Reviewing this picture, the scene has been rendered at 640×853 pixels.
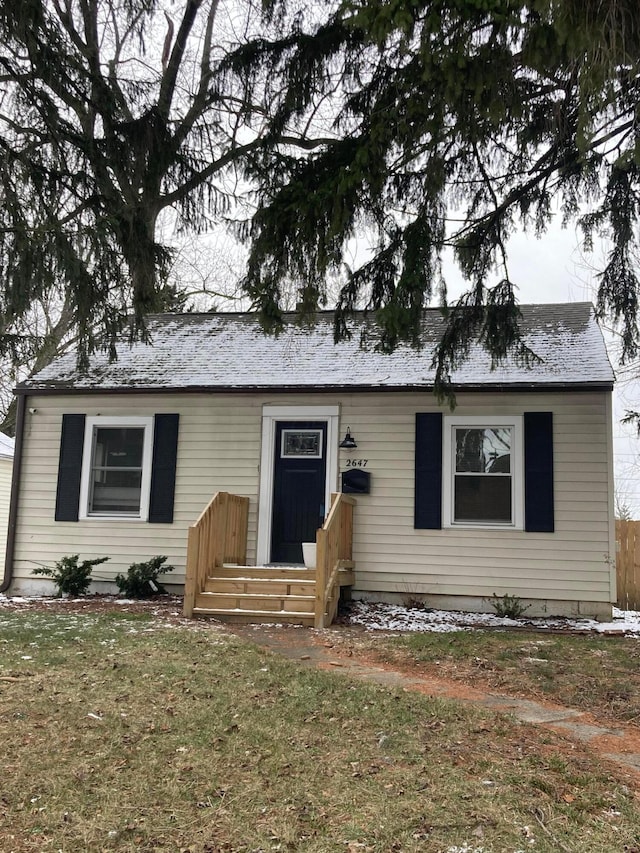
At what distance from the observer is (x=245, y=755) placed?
3725 millimetres

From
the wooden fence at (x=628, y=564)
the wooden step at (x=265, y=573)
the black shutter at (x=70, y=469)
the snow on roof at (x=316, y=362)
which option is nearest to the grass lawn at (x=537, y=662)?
the wooden step at (x=265, y=573)

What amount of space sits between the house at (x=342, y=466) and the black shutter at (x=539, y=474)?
0.06 feet

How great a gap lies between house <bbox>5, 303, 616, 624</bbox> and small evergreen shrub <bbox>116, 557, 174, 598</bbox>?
42cm

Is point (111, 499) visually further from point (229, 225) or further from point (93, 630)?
point (229, 225)

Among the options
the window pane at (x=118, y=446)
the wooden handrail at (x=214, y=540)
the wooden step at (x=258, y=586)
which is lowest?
the wooden step at (x=258, y=586)

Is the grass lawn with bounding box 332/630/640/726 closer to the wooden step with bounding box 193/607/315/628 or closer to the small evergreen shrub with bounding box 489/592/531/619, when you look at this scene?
the wooden step with bounding box 193/607/315/628

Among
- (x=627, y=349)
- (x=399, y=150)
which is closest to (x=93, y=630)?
(x=399, y=150)

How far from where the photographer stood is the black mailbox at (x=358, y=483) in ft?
31.0

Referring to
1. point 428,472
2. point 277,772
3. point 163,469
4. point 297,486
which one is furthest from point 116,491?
point 277,772

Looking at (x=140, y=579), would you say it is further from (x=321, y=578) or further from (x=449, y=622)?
(x=449, y=622)

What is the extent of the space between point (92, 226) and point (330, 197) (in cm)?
188

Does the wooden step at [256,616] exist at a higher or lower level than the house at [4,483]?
lower

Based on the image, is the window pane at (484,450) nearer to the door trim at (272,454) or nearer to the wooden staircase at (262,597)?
the door trim at (272,454)

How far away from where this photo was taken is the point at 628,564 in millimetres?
10344
